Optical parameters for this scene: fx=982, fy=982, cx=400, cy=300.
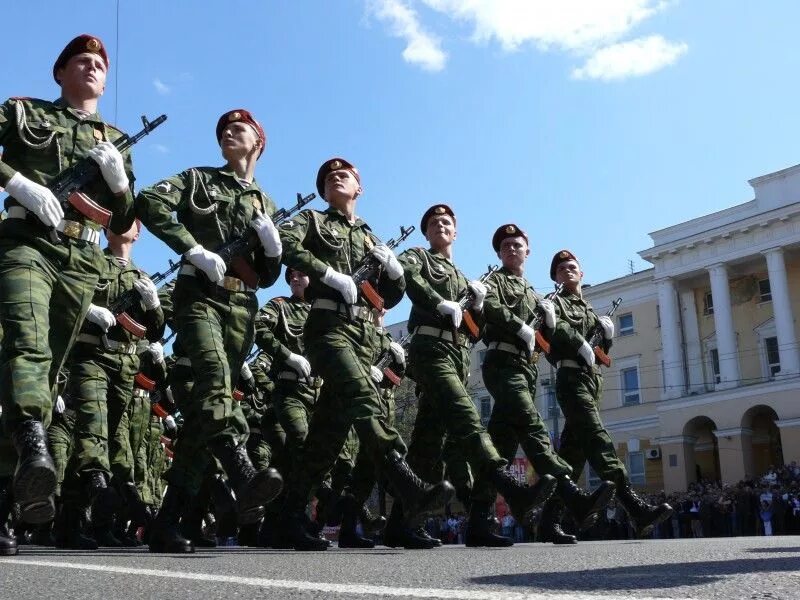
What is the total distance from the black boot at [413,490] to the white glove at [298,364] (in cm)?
355

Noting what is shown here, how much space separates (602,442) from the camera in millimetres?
8766

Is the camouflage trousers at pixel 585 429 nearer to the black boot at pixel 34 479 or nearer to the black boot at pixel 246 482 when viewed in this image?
the black boot at pixel 246 482

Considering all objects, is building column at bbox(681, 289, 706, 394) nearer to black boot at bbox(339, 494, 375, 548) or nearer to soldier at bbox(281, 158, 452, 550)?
black boot at bbox(339, 494, 375, 548)

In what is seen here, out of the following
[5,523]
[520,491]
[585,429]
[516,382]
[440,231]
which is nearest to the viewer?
[5,523]

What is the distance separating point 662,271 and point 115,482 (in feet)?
127

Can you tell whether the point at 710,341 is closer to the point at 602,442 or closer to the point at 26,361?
the point at 602,442

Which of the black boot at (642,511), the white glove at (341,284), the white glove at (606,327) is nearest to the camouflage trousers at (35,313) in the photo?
the white glove at (341,284)

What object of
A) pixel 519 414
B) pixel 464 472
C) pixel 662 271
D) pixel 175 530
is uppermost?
pixel 662 271

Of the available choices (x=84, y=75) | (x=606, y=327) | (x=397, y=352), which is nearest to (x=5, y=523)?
(x=84, y=75)

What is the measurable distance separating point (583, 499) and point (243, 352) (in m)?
3.38

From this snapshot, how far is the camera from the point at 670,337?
1716 inches

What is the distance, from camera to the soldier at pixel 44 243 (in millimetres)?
4062

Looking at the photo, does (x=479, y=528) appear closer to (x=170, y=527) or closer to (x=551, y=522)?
(x=551, y=522)

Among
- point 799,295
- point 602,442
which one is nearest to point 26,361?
point 602,442
